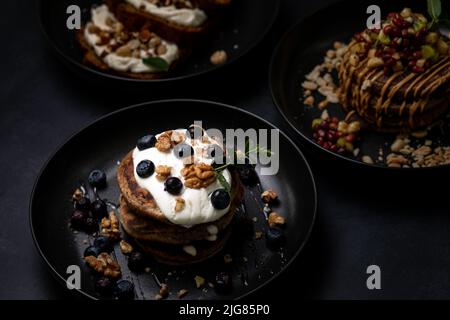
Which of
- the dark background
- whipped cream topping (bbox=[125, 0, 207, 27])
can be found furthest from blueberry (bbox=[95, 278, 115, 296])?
whipped cream topping (bbox=[125, 0, 207, 27])

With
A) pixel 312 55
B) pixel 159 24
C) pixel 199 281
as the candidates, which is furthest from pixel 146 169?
pixel 312 55

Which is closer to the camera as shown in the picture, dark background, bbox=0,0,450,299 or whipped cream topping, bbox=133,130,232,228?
whipped cream topping, bbox=133,130,232,228

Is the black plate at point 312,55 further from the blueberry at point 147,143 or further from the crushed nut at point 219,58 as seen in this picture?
the blueberry at point 147,143

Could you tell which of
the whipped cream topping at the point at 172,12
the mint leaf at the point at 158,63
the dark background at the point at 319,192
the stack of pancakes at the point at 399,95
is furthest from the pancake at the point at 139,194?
the whipped cream topping at the point at 172,12

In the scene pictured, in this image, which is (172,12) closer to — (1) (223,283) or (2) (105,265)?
(2) (105,265)

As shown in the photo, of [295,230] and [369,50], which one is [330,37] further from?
[295,230]

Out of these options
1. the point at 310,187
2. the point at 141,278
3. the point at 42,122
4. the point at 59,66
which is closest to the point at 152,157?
the point at 141,278

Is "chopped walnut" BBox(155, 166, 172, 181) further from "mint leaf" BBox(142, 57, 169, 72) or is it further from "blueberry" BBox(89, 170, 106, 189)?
"mint leaf" BBox(142, 57, 169, 72)
